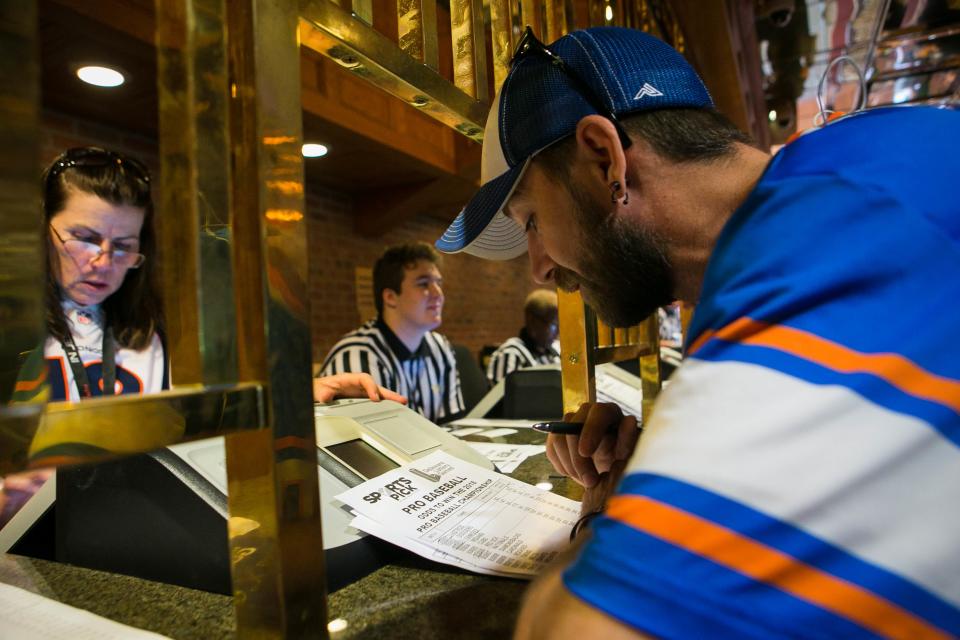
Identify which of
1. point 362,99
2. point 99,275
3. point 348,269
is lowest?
point 99,275

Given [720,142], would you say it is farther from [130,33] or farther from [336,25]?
[130,33]

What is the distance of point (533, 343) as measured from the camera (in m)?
3.75

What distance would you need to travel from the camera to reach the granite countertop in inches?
18.7

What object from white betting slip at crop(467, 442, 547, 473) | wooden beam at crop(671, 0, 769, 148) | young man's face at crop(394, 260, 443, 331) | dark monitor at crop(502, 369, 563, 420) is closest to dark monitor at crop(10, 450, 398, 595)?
white betting slip at crop(467, 442, 547, 473)

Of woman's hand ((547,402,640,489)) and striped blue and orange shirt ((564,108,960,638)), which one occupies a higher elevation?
striped blue and orange shirt ((564,108,960,638))

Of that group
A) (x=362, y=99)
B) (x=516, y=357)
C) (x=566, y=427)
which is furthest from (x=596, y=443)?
(x=362, y=99)

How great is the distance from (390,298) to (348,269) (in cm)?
228

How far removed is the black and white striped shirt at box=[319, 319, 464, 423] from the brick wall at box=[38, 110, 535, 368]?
431 mm

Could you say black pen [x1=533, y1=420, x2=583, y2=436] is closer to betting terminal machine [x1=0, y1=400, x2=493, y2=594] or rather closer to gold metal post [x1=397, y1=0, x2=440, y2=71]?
betting terminal machine [x1=0, y1=400, x2=493, y2=594]

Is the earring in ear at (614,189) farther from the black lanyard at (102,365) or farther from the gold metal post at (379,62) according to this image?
the black lanyard at (102,365)

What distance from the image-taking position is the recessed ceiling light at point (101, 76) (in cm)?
265

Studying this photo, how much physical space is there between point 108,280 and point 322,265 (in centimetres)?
328

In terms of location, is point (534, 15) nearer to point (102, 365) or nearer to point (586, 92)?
point (586, 92)

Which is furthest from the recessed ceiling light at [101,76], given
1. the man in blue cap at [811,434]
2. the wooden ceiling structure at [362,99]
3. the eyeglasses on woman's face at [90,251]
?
the man in blue cap at [811,434]
